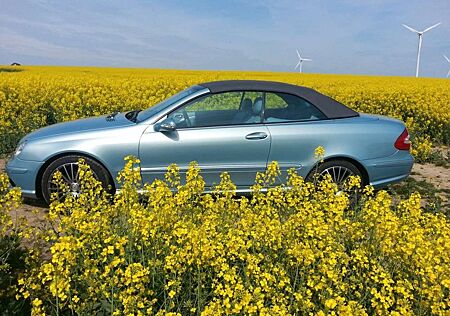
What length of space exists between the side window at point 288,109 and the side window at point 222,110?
121 millimetres

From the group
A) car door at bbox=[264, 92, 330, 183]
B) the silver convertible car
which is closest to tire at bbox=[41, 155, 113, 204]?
the silver convertible car

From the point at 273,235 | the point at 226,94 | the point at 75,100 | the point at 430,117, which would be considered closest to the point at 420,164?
the point at 430,117

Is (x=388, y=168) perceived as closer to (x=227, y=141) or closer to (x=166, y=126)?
(x=227, y=141)

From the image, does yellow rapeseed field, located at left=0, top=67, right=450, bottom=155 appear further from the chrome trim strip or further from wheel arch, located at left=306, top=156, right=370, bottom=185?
the chrome trim strip

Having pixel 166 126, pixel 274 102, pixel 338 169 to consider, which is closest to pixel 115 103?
pixel 166 126

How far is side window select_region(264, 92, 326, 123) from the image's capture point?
4570mm

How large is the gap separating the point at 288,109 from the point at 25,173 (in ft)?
10.4

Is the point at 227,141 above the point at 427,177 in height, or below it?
above

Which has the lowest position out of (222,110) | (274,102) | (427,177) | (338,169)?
(427,177)

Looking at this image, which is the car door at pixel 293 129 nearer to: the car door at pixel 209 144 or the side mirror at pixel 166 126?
the car door at pixel 209 144

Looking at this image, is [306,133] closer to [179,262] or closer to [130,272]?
[179,262]

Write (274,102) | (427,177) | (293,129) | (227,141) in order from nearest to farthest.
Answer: (227,141) < (293,129) < (274,102) < (427,177)

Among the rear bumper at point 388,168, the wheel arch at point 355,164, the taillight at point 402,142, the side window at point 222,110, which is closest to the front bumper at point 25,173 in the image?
the side window at point 222,110

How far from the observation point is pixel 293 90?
473 centimetres
